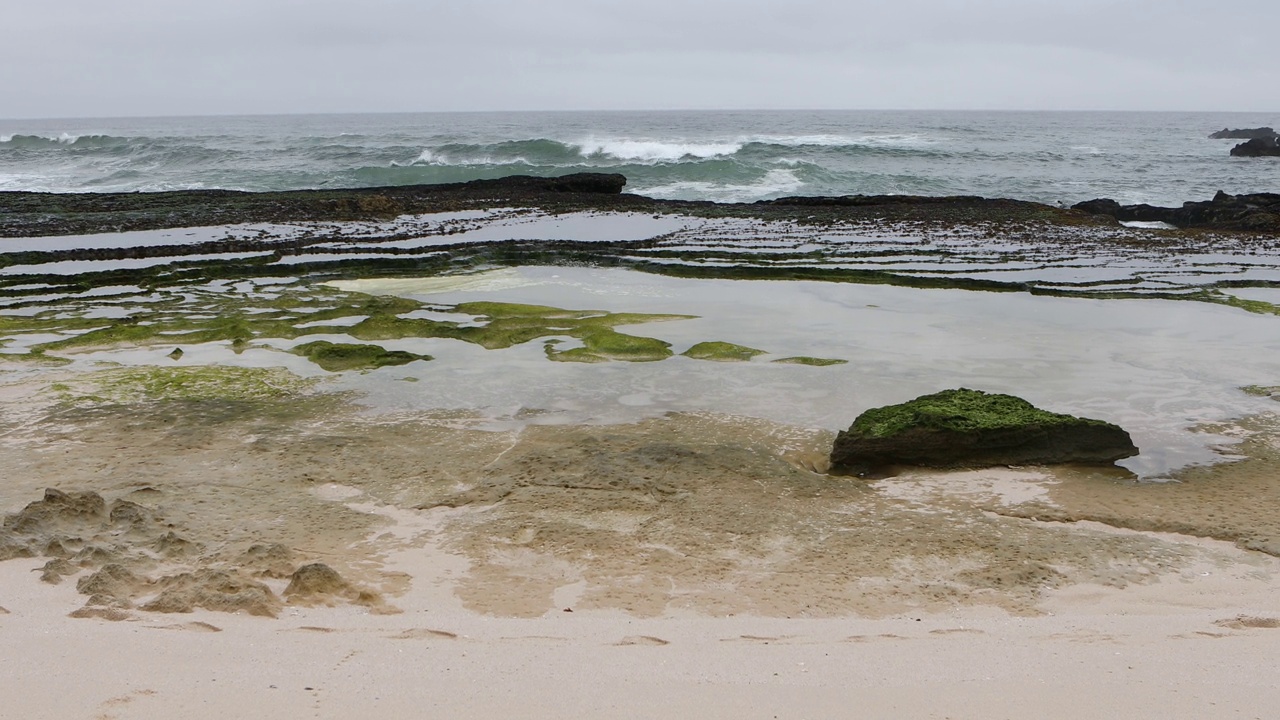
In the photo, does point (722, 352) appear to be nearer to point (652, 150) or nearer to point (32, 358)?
point (32, 358)

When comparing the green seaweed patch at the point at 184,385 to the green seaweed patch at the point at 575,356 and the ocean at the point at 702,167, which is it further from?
the ocean at the point at 702,167

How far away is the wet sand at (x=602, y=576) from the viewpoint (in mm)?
3275

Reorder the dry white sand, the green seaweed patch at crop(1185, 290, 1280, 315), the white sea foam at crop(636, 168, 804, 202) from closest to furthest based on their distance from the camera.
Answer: the dry white sand, the green seaweed patch at crop(1185, 290, 1280, 315), the white sea foam at crop(636, 168, 804, 202)

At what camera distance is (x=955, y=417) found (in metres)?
6.38

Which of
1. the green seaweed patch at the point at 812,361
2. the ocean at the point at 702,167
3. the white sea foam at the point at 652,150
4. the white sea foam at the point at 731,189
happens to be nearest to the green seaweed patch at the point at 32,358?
the green seaweed patch at the point at 812,361

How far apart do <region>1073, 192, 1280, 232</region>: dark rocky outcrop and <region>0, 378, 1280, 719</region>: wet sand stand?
16.5m

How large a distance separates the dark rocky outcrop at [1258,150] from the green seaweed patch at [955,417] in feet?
174

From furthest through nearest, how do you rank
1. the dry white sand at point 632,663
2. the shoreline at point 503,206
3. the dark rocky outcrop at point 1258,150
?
the dark rocky outcrop at point 1258,150 < the shoreline at point 503,206 < the dry white sand at point 632,663

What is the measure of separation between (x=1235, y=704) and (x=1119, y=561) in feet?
5.28

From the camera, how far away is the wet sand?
328 cm

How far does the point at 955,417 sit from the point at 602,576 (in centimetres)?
296

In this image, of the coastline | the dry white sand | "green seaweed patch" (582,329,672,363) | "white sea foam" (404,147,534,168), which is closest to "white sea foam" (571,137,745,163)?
"white sea foam" (404,147,534,168)

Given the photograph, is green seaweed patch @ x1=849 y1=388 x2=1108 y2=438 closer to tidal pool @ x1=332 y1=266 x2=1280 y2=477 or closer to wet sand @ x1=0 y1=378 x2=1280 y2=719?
wet sand @ x1=0 y1=378 x2=1280 y2=719

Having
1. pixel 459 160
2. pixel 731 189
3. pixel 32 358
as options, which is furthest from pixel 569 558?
pixel 459 160
